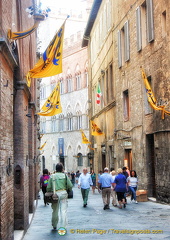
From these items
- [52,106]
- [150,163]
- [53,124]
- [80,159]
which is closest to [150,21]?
[52,106]

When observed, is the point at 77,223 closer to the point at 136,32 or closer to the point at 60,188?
the point at 60,188

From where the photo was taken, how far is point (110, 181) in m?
16.1

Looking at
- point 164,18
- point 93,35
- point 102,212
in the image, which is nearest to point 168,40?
point 164,18

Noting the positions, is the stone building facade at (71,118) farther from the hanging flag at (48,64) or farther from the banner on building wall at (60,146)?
the hanging flag at (48,64)

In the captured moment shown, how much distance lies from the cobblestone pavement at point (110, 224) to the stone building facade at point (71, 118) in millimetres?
31978

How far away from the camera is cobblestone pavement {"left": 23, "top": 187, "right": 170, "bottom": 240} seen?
9.77 metres

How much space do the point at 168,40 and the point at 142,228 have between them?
7.76 meters

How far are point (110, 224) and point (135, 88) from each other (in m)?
10.3

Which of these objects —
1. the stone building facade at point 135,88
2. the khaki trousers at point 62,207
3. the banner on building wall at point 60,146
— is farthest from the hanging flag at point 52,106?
the banner on building wall at point 60,146

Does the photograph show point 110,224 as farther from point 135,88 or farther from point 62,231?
point 135,88

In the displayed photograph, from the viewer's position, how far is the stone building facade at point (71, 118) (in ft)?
158

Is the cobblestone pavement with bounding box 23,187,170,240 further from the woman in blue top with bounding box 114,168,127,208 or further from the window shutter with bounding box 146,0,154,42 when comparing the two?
the window shutter with bounding box 146,0,154,42

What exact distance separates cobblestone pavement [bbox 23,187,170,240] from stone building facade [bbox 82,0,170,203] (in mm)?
2743

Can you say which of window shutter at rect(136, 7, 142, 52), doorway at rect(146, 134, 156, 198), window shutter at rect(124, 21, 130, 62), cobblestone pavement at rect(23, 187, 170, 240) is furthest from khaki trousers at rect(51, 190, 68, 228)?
window shutter at rect(124, 21, 130, 62)
